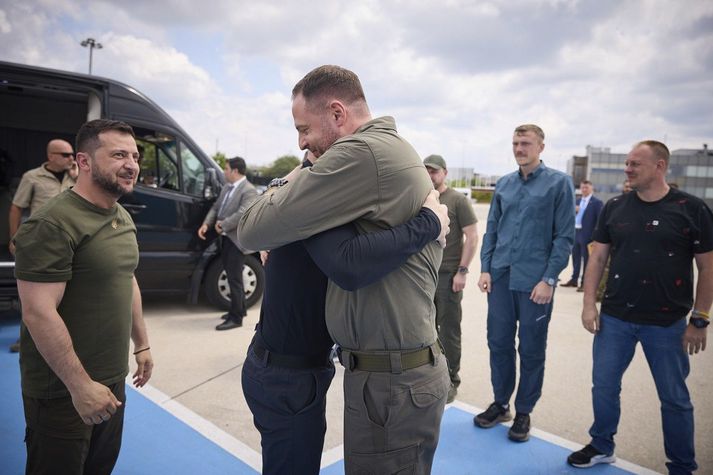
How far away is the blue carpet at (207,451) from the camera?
9.87 ft

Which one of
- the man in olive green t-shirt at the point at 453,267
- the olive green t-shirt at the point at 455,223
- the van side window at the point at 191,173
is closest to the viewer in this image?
the man in olive green t-shirt at the point at 453,267

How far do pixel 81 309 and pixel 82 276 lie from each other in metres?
0.14

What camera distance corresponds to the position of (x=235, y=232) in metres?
5.94

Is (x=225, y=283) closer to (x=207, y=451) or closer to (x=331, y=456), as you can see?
(x=207, y=451)

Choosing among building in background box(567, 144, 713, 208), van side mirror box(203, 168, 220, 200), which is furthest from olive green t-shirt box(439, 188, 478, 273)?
building in background box(567, 144, 713, 208)

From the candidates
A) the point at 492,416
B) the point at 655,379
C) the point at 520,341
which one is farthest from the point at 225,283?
the point at 655,379

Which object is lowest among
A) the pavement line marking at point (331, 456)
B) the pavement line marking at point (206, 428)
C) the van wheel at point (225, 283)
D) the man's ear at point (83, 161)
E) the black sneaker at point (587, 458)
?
the pavement line marking at point (206, 428)

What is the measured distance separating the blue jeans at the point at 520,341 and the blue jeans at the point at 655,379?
15.1 inches

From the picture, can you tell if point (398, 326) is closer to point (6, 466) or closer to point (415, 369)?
point (415, 369)

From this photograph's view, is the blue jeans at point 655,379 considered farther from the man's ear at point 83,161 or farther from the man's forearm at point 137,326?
the man's ear at point 83,161

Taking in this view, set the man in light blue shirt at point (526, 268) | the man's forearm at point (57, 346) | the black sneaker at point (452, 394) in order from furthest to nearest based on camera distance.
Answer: the black sneaker at point (452, 394)
the man in light blue shirt at point (526, 268)
the man's forearm at point (57, 346)

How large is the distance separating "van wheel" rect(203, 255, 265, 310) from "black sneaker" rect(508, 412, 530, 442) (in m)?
3.97

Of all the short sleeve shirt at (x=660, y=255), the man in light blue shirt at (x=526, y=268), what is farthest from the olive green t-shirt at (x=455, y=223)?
the short sleeve shirt at (x=660, y=255)

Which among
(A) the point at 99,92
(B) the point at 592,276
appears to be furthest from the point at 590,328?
(A) the point at 99,92
